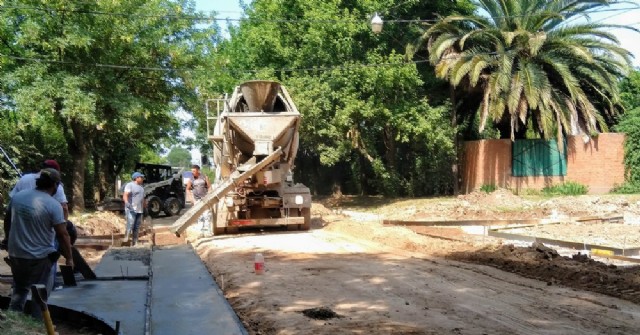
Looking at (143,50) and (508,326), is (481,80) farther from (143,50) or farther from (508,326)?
(508,326)

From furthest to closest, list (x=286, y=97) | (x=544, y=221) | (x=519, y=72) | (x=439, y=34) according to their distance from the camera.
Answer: (x=439, y=34), (x=519, y=72), (x=544, y=221), (x=286, y=97)

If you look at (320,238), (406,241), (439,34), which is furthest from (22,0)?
(439,34)

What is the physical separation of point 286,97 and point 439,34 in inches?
555

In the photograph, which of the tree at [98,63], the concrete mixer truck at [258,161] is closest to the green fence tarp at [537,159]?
the tree at [98,63]

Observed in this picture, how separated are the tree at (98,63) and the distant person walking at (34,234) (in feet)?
47.8

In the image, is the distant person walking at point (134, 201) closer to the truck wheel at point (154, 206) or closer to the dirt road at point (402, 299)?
the dirt road at point (402, 299)

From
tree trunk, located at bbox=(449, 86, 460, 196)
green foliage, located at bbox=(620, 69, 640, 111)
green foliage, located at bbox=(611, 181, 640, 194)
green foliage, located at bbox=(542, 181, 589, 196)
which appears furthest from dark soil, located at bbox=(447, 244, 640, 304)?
green foliage, located at bbox=(620, 69, 640, 111)

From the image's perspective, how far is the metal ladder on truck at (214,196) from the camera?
547 inches

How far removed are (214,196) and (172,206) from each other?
13.2 meters

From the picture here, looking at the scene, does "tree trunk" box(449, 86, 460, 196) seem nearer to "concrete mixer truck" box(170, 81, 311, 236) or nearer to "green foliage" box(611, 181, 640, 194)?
"green foliage" box(611, 181, 640, 194)

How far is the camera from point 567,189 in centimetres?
2705

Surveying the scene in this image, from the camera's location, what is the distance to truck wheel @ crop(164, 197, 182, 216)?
2659 centimetres

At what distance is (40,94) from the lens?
Result: 1973 centimetres

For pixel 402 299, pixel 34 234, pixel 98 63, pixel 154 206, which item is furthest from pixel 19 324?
pixel 154 206
